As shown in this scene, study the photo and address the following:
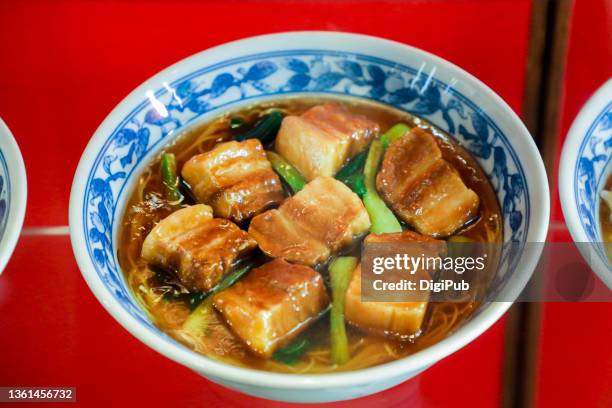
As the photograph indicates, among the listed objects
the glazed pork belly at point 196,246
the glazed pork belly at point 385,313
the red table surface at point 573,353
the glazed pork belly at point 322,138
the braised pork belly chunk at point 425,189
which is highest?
the glazed pork belly at point 322,138

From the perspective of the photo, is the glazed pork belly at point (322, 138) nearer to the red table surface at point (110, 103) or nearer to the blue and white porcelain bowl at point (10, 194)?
the red table surface at point (110, 103)


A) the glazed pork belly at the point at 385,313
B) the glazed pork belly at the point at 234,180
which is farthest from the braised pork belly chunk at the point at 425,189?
the glazed pork belly at the point at 234,180

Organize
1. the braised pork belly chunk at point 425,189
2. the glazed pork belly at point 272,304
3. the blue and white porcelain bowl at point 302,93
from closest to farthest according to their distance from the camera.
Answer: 1. the blue and white porcelain bowl at point 302,93
2. the glazed pork belly at point 272,304
3. the braised pork belly chunk at point 425,189

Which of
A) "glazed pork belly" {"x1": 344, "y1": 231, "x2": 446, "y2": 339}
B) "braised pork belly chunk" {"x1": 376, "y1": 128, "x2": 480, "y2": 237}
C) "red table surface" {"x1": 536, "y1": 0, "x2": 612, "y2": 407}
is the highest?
"braised pork belly chunk" {"x1": 376, "y1": 128, "x2": 480, "y2": 237}

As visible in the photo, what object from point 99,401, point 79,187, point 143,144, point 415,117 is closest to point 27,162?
point 143,144

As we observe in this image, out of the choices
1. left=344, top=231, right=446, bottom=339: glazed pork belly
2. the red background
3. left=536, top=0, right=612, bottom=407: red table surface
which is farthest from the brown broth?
left=536, top=0, right=612, bottom=407: red table surface

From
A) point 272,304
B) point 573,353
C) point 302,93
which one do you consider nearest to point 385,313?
point 272,304

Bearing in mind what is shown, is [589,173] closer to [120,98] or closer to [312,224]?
[312,224]

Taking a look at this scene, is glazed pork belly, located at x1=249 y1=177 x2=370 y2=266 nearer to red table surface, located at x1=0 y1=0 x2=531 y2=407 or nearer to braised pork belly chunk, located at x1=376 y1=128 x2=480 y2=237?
braised pork belly chunk, located at x1=376 y1=128 x2=480 y2=237
